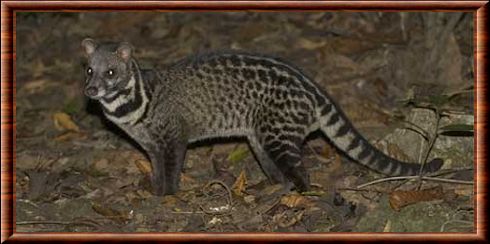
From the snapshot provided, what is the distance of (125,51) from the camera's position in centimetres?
820

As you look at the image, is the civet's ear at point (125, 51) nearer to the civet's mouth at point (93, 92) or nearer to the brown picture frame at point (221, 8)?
the civet's mouth at point (93, 92)

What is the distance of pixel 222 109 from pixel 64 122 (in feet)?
9.45

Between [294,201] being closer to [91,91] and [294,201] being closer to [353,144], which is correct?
[353,144]

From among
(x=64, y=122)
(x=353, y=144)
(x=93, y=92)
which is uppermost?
(x=93, y=92)

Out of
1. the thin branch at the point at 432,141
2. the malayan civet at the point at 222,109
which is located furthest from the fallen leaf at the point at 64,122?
the thin branch at the point at 432,141

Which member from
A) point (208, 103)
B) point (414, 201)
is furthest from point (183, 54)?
point (414, 201)

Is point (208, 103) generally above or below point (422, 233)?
above

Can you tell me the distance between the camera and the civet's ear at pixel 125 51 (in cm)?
818

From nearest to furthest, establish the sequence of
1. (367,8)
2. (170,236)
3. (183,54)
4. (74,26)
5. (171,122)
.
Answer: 1. (170,236)
2. (367,8)
3. (171,122)
4. (183,54)
5. (74,26)

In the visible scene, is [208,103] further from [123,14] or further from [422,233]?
[123,14]

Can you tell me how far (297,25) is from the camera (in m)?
13.4

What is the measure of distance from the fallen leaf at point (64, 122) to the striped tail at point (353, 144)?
3.54 m

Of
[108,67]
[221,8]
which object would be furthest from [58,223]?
[221,8]

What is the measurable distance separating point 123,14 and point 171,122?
6217mm
